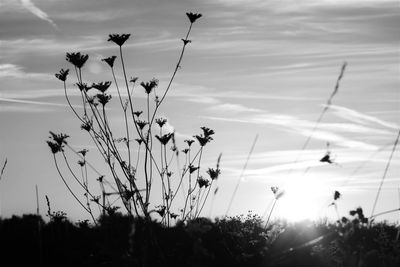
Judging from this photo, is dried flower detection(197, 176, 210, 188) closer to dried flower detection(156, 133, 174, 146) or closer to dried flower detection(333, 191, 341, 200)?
dried flower detection(156, 133, 174, 146)

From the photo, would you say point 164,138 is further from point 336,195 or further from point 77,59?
point 336,195

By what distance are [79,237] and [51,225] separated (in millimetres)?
858

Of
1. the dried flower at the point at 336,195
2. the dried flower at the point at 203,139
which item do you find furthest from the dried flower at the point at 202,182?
the dried flower at the point at 336,195

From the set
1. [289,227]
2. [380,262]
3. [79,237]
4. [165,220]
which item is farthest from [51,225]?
[380,262]

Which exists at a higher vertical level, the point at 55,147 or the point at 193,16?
the point at 193,16

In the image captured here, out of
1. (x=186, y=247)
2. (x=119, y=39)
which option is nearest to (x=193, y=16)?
(x=119, y=39)

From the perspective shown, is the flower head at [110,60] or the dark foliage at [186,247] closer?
the dark foliage at [186,247]

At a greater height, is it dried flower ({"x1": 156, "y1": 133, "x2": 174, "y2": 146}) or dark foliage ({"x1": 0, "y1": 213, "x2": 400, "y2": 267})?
dried flower ({"x1": 156, "y1": 133, "x2": 174, "y2": 146})

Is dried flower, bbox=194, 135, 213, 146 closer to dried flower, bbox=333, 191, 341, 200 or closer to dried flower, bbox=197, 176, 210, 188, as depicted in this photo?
dried flower, bbox=197, 176, 210, 188

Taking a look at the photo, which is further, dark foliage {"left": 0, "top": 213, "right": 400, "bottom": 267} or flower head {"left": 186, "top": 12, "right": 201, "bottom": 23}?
flower head {"left": 186, "top": 12, "right": 201, "bottom": 23}

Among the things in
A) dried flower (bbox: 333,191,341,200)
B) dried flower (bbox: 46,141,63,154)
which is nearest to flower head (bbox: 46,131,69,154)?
dried flower (bbox: 46,141,63,154)

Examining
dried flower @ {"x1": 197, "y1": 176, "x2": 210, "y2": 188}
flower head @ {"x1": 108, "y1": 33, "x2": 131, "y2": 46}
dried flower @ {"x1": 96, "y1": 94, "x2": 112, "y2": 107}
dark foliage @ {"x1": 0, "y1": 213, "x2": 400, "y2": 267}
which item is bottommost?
dark foliage @ {"x1": 0, "y1": 213, "x2": 400, "y2": 267}

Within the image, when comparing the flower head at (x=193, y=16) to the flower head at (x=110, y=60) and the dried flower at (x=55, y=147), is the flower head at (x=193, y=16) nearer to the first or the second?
the flower head at (x=110, y=60)

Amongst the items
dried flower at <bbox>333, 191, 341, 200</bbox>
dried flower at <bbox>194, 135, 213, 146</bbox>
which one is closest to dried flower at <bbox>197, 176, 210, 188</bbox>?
dried flower at <bbox>194, 135, 213, 146</bbox>
